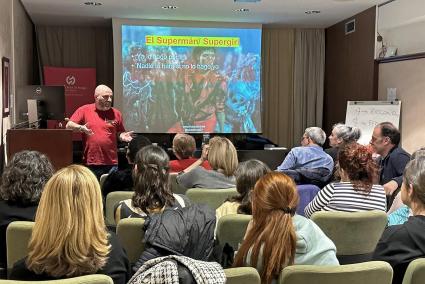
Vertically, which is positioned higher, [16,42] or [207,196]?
[16,42]

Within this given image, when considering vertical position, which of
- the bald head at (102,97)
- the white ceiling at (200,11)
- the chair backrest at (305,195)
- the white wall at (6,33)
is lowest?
the chair backrest at (305,195)

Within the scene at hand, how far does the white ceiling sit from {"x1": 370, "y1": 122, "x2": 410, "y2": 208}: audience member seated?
303cm

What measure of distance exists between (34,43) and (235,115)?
12.6 feet

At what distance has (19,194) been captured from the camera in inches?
92.9

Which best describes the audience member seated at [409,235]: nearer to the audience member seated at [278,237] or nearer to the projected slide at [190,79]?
the audience member seated at [278,237]

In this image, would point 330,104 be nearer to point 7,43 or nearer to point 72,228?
point 7,43

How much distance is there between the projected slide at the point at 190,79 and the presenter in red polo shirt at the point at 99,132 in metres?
2.89

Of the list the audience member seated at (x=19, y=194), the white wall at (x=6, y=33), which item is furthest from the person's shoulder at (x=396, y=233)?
the white wall at (x=6, y=33)

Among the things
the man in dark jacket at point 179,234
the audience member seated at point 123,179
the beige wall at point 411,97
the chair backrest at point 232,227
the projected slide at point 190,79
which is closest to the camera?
the man in dark jacket at point 179,234

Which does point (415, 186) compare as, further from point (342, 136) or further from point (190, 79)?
point (190, 79)

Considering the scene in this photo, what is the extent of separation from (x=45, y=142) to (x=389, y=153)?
310 cm

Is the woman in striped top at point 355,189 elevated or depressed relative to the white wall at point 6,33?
depressed

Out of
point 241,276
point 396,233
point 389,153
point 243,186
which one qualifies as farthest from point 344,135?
point 241,276

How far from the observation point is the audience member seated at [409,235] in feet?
6.31
